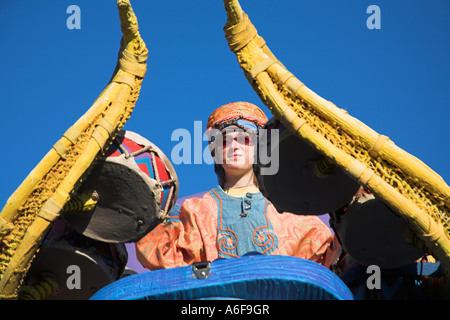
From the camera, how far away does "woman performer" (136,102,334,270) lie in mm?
7583

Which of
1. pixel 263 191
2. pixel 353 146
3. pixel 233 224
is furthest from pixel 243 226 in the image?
pixel 353 146

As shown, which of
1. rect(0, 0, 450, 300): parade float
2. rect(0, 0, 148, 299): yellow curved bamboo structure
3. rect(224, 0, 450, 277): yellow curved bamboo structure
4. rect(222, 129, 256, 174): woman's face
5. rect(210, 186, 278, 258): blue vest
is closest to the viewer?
rect(0, 0, 450, 300): parade float

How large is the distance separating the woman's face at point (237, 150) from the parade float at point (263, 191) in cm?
135

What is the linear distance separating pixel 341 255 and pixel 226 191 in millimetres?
1561

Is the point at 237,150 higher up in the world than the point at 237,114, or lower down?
lower down

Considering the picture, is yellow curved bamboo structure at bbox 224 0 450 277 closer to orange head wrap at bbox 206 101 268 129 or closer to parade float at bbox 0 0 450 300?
parade float at bbox 0 0 450 300

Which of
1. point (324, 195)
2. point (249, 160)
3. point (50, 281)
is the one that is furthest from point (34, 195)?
point (249, 160)

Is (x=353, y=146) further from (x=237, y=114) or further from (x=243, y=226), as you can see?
(x=237, y=114)

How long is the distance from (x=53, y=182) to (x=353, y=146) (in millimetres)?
2337

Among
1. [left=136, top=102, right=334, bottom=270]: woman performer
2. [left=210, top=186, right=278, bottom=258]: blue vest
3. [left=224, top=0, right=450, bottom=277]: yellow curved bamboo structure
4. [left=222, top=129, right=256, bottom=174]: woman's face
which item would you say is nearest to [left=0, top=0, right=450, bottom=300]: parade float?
[left=224, top=0, right=450, bottom=277]: yellow curved bamboo structure

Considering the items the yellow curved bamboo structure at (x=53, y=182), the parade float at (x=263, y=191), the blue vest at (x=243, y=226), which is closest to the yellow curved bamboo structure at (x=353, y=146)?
the parade float at (x=263, y=191)

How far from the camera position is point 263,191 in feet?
21.7

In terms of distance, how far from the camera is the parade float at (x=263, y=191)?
17.2ft

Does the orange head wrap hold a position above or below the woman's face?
above
